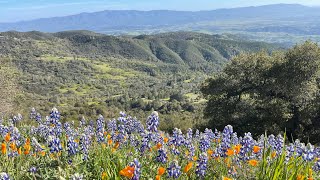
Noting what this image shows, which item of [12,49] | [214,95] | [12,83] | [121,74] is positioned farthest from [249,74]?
[12,49]

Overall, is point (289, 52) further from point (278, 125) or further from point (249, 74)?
point (278, 125)

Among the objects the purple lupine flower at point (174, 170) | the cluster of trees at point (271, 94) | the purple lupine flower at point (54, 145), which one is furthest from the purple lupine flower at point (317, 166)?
the cluster of trees at point (271, 94)

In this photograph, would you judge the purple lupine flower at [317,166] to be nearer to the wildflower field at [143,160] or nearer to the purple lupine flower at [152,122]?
the wildflower field at [143,160]

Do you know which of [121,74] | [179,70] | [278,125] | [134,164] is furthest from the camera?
[179,70]

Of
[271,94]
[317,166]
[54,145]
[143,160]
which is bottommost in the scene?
[271,94]

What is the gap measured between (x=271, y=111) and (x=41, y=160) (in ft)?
57.9

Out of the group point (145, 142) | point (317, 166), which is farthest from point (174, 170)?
point (317, 166)

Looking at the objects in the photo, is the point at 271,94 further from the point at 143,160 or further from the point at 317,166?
the point at 143,160

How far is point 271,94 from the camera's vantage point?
21781mm

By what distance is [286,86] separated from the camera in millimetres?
20656

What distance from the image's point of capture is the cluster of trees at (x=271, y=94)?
65.8 feet

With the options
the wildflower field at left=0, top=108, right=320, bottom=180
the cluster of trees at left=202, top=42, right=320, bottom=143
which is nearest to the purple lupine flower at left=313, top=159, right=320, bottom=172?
the wildflower field at left=0, top=108, right=320, bottom=180

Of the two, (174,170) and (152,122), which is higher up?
(152,122)

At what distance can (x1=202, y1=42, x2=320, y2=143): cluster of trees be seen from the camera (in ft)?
65.8
